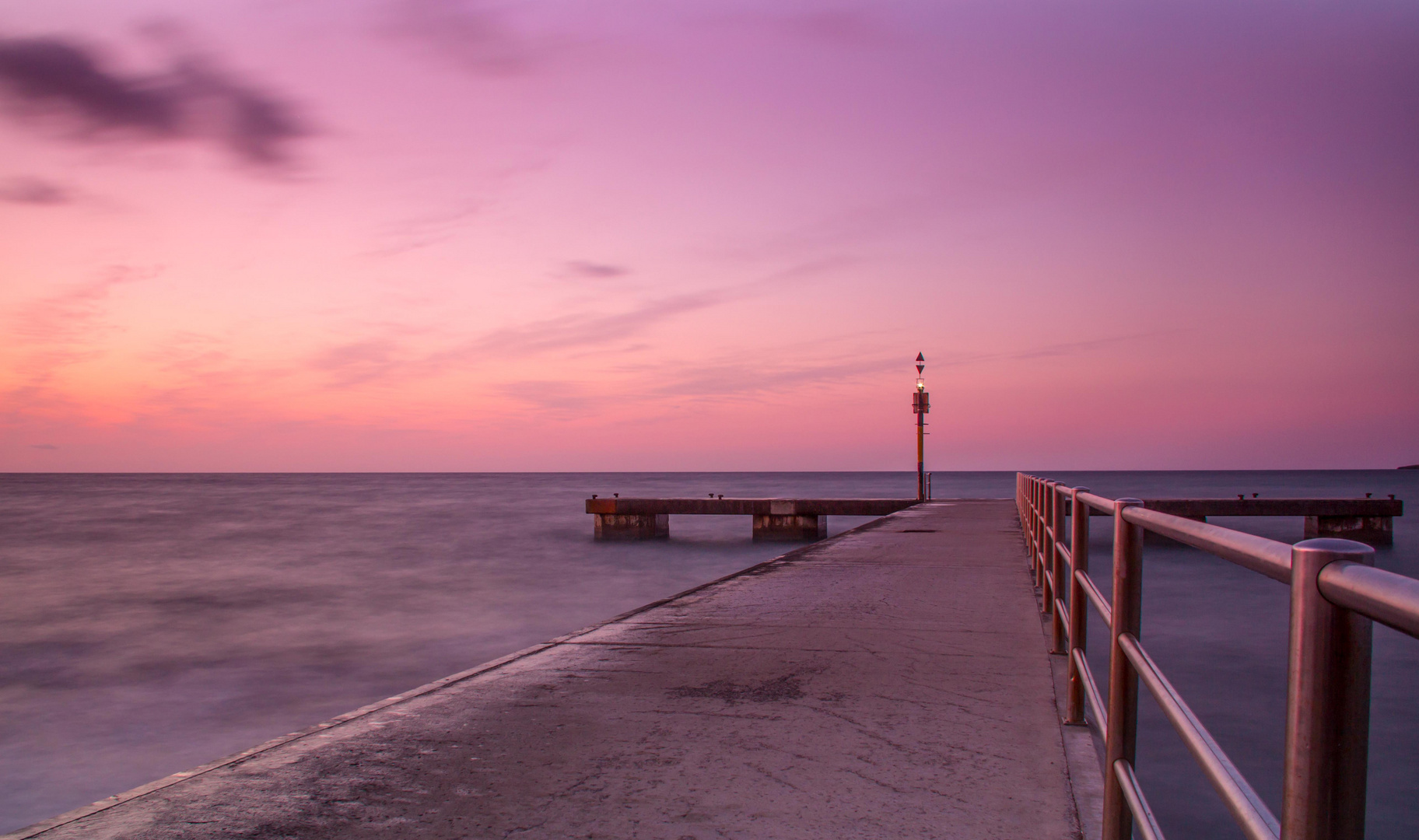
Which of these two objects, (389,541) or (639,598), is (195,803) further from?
(389,541)

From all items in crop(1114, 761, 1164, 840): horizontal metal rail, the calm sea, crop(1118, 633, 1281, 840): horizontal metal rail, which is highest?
crop(1118, 633, 1281, 840): horizontal metal rail

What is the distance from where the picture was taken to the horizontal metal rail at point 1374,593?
2.90ft

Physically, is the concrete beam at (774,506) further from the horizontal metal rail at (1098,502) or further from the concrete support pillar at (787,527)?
the horizontal metal rail at (1098,502)

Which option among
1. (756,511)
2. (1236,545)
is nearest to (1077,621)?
(1236,545)

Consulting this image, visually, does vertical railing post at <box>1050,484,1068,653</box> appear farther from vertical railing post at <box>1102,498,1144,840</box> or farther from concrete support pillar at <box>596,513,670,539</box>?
concrete support pillar at <box>596,513,670,539</box>

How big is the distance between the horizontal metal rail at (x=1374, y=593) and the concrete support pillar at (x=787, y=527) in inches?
1156

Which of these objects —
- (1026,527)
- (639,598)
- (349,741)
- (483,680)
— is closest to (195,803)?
(349,741)

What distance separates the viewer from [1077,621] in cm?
429

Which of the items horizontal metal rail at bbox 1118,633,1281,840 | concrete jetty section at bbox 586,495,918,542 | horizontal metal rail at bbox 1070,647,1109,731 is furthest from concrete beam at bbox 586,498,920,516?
horizontal metal rail at bbox 1118,633,1281,840

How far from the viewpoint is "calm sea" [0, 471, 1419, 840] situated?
8234 millimetres

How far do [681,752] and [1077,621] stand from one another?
1.98 metres

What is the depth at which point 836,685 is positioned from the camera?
500cm

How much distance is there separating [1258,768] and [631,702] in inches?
256

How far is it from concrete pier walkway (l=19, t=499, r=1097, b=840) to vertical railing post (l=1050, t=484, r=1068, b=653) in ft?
0.54
